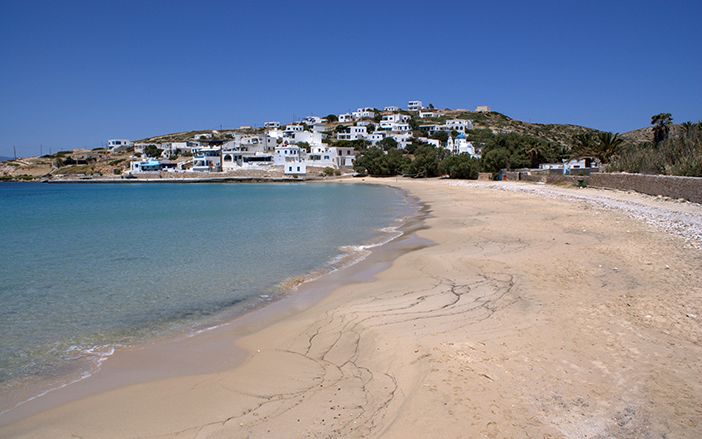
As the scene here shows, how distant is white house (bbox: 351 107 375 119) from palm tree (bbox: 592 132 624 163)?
390 feet

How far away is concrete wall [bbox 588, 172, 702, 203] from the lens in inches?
791

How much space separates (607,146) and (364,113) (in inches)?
5028

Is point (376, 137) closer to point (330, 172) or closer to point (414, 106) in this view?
point (330, 172)

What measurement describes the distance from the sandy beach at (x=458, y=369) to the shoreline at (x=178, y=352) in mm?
194

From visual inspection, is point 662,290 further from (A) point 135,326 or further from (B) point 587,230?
(A) point 135,326

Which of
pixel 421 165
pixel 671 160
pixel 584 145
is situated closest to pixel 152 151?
pixel 421 165

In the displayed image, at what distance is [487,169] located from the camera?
199ft

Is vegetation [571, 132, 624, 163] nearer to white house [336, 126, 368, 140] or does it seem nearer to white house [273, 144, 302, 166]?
white house [273, 144, 302, 166]

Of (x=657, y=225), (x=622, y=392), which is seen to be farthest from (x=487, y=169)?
(x=622, y=392)

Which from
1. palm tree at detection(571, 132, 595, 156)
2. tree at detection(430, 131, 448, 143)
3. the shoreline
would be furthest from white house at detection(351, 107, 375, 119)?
the shoreline

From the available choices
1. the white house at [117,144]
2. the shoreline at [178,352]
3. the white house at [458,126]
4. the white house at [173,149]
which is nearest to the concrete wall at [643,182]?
the shoreline at [178,352]

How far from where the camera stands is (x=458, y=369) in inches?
202

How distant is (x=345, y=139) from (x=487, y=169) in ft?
208

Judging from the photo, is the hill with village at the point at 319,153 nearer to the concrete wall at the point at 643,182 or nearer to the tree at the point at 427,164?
the tree at the point at 427,164
